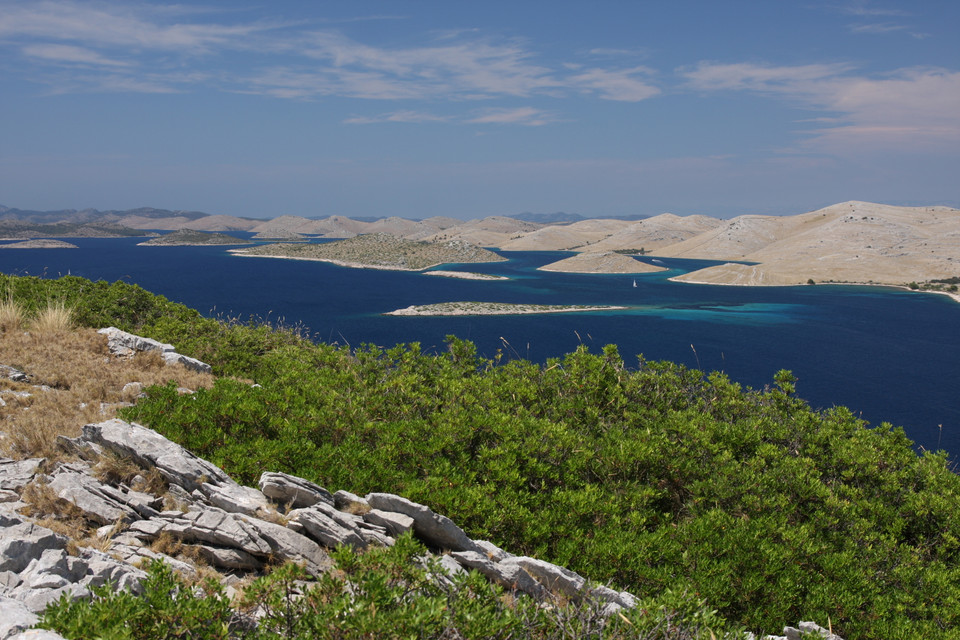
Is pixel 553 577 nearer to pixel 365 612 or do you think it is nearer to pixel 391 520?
pixel 391 520

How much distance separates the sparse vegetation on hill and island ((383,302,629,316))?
82.2 metres

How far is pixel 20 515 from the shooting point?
6551mm

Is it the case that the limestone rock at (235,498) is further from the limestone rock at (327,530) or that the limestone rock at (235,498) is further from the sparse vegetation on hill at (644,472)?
the sparse vegetation on hill at (644,472)

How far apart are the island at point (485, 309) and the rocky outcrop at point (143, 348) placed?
7826 centimetres

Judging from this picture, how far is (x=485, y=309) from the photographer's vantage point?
332ft

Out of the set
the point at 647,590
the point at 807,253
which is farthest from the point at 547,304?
the point at 647,590

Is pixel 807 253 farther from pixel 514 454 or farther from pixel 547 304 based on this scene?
pixel 514 454

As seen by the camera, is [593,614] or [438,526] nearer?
[593,614]

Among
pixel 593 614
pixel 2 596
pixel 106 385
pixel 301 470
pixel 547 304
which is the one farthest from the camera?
pixel 547 304

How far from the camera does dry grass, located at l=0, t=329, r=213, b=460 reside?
902 cm

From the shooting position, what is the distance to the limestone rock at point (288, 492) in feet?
24.0

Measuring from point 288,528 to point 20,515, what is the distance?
2981 millimetres

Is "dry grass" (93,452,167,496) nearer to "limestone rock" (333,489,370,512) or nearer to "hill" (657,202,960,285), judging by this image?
"limestone rock" (333,489,370,512)

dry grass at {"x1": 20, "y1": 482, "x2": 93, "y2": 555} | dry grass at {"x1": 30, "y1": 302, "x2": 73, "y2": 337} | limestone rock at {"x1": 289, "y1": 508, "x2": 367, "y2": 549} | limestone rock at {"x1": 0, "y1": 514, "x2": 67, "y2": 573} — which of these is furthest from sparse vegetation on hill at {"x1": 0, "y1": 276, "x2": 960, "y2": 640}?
dry grass at {"x1": 30, "y1": 302, "x2": 73, "y2": 337}
